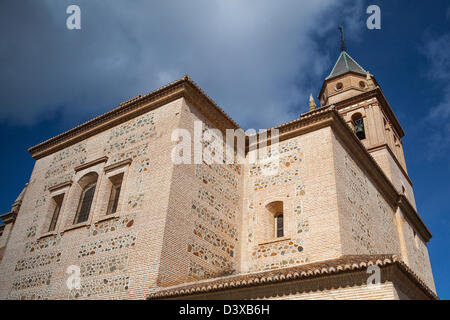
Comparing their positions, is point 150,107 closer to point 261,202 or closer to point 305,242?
point 261,202

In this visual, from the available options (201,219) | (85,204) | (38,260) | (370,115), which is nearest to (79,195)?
(85,204)

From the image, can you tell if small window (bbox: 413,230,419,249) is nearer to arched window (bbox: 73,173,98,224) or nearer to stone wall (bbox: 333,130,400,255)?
stone wall (bbox: 333,130,400,255)

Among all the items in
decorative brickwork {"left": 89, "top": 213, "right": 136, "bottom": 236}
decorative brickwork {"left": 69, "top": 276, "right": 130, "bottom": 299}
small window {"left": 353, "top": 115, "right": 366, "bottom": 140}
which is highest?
small window {"left": 353, "top": 115, "right": 366, "bottom": 140}

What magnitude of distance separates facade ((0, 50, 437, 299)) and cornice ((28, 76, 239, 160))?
0.04 m

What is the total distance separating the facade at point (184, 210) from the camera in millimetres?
8602

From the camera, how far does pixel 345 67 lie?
865 inches

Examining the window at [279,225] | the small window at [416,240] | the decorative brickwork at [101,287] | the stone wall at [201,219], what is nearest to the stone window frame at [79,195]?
the decorative brickwork at [101,287]

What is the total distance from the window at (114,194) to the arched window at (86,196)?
648 millimetres

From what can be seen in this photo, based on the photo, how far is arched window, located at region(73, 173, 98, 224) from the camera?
1079 cm

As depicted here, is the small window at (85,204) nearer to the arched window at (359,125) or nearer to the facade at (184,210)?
the facade at (184,210)

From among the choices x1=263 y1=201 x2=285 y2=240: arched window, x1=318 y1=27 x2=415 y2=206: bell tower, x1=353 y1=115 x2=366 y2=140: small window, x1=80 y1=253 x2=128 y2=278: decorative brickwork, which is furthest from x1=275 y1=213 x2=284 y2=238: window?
x1=353 y1=115 x2=366 y2=140: small window

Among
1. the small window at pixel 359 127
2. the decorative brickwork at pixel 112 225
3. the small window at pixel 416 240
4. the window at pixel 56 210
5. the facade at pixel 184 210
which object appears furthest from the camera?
the small window at pixel 359 127

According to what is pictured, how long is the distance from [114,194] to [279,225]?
459 centimetres

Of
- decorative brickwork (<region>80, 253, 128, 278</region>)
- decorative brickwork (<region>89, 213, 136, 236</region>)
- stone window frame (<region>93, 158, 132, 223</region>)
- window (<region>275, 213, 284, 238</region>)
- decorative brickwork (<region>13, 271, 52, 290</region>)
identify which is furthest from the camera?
window (<region>275, 213, 284, 238</region>)
